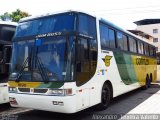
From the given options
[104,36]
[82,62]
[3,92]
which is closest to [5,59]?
[3,92]

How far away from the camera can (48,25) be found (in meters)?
7.59

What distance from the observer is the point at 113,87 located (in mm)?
9734

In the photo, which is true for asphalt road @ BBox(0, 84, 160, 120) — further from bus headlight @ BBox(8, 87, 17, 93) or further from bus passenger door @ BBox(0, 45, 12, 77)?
bus passenger door @ BBox(0, 45, 12, 77)

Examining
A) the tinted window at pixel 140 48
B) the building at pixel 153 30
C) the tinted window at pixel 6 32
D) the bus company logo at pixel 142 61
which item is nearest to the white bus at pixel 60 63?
the tinted window at pixel 6 32

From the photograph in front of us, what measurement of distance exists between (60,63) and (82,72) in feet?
2.37

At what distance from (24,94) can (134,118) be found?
3321 millimetres

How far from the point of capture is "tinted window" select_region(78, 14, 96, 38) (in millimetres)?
7516

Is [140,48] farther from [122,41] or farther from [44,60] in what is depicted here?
[44,60]

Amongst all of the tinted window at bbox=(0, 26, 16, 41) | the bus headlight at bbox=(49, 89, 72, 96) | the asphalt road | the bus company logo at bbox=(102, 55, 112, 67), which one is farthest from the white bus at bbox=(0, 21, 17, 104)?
the bus company logo at bbox=(102, 55, 112, 67)

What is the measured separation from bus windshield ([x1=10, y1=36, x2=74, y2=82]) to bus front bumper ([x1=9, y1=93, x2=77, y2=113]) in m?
0.48

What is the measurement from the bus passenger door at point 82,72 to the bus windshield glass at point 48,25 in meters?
0.57

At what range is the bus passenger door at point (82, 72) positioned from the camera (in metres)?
7.01

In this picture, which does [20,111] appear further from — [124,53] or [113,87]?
[124,53]

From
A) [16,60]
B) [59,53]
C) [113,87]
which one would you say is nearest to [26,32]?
[16,60]
